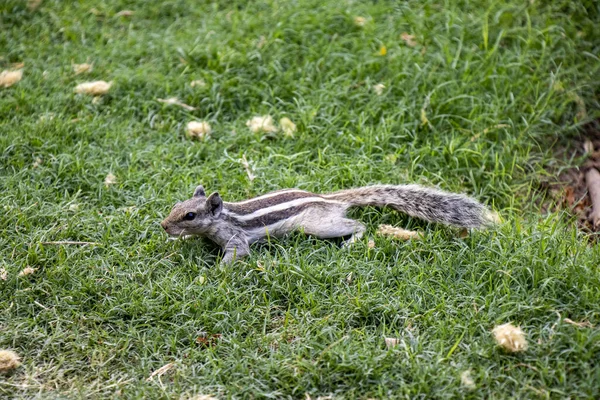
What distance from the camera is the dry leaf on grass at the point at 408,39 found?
6328 mm

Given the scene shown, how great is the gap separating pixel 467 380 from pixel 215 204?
72.4 inches

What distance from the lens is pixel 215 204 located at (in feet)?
14.4

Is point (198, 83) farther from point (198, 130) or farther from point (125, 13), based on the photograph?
point (125, 13)

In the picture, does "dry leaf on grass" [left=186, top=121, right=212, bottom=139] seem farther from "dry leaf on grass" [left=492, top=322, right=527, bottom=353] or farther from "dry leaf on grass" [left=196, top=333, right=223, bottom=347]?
"dry leaf on grass" [left=492, top=322, right=527, bottom=353]

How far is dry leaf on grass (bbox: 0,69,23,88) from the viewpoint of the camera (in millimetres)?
5995

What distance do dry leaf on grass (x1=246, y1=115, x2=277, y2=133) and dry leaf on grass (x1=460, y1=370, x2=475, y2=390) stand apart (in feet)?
8.89

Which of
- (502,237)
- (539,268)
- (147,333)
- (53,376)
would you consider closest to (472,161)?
(502,237)

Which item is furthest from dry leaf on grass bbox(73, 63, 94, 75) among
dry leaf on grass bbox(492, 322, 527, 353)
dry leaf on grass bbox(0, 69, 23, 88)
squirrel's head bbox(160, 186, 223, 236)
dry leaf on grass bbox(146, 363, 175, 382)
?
dry leaf on grass bbox(492, 322, 527, 353)

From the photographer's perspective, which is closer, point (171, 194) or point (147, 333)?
point (147, 333)

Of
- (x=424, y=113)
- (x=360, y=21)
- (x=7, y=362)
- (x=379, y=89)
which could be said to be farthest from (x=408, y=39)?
(x=7, y=362)

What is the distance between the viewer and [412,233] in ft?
14.8

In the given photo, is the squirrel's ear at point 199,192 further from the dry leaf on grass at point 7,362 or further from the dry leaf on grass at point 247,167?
the dry leaf on grass at point 7,362

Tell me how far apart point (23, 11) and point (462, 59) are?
4218mm

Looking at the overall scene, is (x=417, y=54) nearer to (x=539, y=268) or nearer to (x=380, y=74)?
(x=380, y=74)
